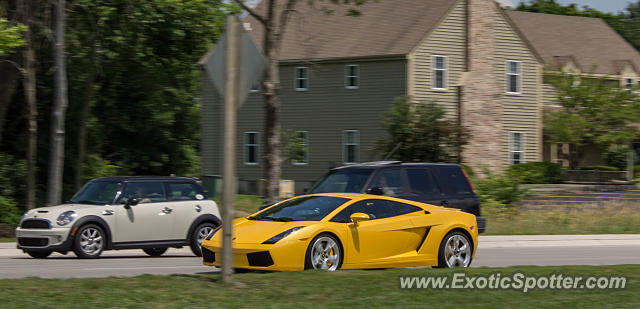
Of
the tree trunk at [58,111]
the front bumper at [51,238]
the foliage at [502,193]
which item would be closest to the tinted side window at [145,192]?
the front bumper at [51,238]

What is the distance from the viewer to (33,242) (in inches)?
651

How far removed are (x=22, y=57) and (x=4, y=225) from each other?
519 cm

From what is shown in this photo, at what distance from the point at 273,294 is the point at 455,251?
5024 millimetres

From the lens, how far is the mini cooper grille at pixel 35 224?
1638 cm

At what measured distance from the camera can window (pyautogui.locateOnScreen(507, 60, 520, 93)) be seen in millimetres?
44156

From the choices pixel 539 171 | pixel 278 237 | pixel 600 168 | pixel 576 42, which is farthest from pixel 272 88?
pixel 576 42

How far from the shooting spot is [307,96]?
44312mm

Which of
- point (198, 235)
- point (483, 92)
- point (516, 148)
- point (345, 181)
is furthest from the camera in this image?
point (516, 148)

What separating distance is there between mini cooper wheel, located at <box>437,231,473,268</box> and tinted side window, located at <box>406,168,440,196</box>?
3.31m

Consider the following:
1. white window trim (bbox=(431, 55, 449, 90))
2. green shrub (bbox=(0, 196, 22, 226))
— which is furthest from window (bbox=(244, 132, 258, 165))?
green shrub (bbox=(0, 196, 22, 226))

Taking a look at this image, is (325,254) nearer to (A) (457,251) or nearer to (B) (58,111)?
(A) (457,251)

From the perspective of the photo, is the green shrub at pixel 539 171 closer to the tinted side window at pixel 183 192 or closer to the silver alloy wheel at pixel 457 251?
the tinted side window at pixel 183 192

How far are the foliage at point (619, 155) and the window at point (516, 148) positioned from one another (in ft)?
33.6

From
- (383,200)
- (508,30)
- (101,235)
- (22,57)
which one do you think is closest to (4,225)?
(22,57)
